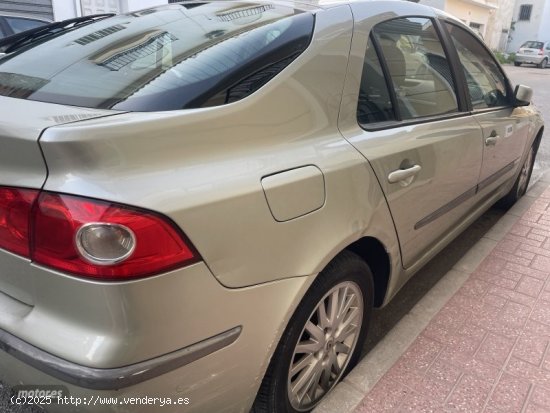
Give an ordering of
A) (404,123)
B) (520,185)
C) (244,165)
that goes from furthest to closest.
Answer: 1. (520,185)
2. (404,123)
3. (244,165)

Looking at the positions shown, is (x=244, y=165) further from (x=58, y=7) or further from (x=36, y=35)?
(x=58, y=7)

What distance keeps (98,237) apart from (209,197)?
0.99 ft

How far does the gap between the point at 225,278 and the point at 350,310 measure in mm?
879

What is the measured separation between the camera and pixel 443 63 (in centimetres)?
268

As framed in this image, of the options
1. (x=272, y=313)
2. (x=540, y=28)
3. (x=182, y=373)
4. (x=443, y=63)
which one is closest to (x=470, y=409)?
(x=272, y=313)

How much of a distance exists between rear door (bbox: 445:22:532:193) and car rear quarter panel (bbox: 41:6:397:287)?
1381 mm

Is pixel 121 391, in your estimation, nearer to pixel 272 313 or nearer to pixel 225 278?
pixel 225 278

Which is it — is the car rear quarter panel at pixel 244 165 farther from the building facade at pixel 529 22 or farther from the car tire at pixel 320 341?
the building facade at pixel 529 22

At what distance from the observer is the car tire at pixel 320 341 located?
1692 mm

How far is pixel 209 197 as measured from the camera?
131 cm

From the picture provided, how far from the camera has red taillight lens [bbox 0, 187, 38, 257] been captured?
1.24 meters

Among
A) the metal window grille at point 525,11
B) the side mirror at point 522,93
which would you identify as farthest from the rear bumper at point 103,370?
the metal window grille at point 525,11

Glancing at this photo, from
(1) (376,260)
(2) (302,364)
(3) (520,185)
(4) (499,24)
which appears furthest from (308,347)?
(4) (499,24)

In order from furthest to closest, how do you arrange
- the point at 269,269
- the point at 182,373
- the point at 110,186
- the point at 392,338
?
the point at 392,338 → the point at 269,269 → the point at 182,373 → the point at 110,186
